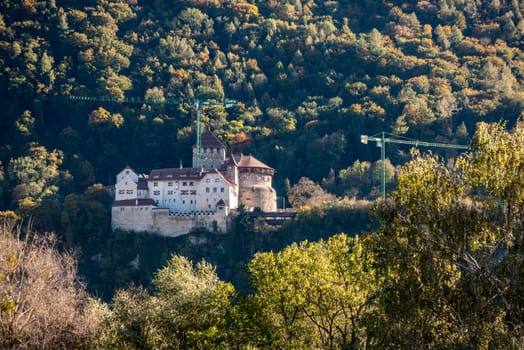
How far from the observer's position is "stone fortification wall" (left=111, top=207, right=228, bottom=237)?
10038 centimetres

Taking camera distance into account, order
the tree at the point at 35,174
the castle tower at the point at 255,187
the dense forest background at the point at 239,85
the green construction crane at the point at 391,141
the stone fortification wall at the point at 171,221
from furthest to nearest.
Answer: the dense forest background at the point at 239,85 < the green construction crane at the point at 391,141 < the tree at the point at 35,174 < the castle tower at the point at 255,187 < the stone fortification wall at the point at 171,221

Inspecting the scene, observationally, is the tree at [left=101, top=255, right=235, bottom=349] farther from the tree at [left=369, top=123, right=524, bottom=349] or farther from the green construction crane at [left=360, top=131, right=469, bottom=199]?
the green construction crane at [left=360, top=131, right=469, bottom=199]

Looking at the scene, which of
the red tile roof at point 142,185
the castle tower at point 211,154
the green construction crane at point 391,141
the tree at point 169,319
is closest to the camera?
the tree at point 169,319

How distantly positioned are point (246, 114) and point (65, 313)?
94198 mm

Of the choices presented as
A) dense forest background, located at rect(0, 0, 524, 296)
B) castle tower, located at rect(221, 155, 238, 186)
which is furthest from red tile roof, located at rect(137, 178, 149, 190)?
castle tower, located at rect(221, 155, 238, 186)

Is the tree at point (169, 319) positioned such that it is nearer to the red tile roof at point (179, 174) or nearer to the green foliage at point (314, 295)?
the green foliage at point (314, 295)

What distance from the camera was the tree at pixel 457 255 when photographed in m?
37.3

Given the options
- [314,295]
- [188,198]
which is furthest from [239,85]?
[314,295]

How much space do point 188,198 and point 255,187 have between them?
25.2 ft

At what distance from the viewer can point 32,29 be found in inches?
6393

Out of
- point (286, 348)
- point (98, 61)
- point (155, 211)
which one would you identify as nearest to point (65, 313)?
point (286, 348)

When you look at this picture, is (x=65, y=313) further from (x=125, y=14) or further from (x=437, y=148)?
(x=125, y=14)

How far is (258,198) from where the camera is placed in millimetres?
105750

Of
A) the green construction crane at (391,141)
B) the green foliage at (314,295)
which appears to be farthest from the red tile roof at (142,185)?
the green foliage at (314,295)
